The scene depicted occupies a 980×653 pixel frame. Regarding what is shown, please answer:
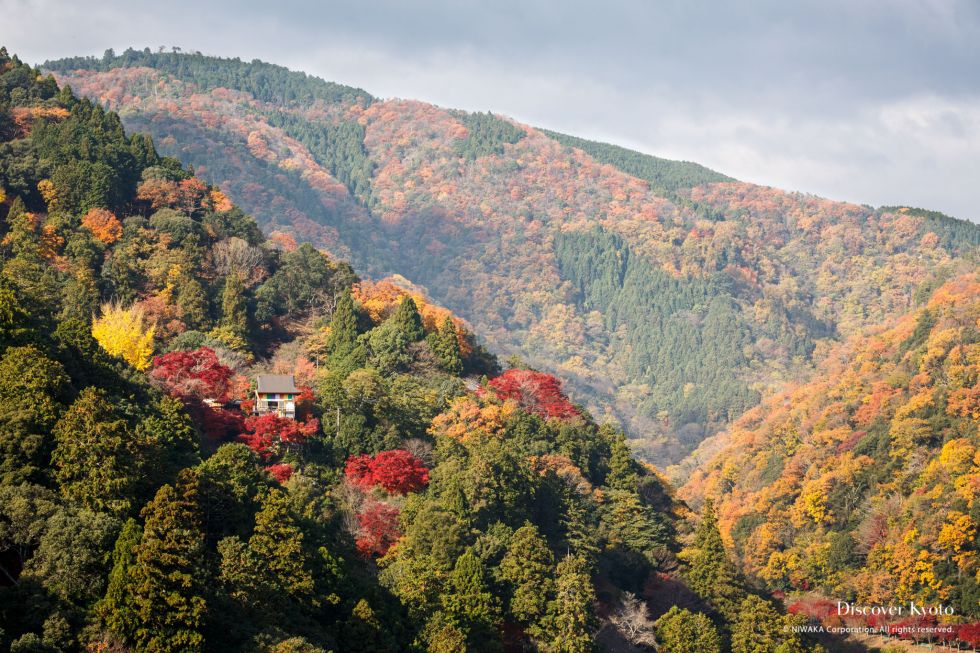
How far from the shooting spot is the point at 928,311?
10938 centimetres

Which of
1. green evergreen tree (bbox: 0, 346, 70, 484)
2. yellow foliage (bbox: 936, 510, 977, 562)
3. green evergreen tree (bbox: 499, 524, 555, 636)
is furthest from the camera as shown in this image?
yellow foliage (bbox: 936, 510, 977, 562)

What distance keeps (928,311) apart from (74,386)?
8311cm

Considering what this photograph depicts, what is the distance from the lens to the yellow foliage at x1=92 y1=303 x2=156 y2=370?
6331 cm

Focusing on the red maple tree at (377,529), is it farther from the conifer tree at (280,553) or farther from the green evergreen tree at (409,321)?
the green evergreen tree at (409,321)

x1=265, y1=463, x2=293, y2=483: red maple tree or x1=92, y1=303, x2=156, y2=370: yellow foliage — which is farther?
x1=92, y1=303, x2=156, y2=370: yellow foliage

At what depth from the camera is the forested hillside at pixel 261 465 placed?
38.7 m

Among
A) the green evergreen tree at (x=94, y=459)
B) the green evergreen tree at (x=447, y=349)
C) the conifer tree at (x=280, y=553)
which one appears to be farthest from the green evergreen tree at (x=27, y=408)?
the green evergreen tree at (x=447, y=349)

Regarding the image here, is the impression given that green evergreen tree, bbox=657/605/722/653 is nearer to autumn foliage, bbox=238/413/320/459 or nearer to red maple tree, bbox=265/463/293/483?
red maple tree, bbox=265/463/293/483

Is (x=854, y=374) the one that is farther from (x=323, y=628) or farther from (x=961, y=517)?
(x=323, y=628)

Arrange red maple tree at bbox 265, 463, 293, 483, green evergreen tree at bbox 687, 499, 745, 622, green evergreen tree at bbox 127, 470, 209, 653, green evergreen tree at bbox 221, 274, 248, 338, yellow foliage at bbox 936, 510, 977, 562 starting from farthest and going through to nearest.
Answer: yellow foliage at bbox 936, 510, 977, 562
green evergreen tree at bbox 221, 274, 248, 338
green evergreen tree at bbox 687, 499, 745, 622
red maple tree at bbox 265, 463, 293, 483
green evergreen tree at bbox 127, 470, 209, 653

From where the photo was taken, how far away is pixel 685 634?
57062mm

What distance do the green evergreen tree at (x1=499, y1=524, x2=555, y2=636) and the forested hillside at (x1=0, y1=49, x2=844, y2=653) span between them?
108 mm

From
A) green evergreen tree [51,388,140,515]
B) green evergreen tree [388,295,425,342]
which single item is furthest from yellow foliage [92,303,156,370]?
green evergreen tree [51,388,140,515]

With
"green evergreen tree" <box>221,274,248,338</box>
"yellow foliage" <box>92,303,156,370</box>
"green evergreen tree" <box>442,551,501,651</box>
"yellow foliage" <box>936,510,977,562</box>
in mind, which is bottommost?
"green evergreen tree" <box>442,551,501,651</box>
